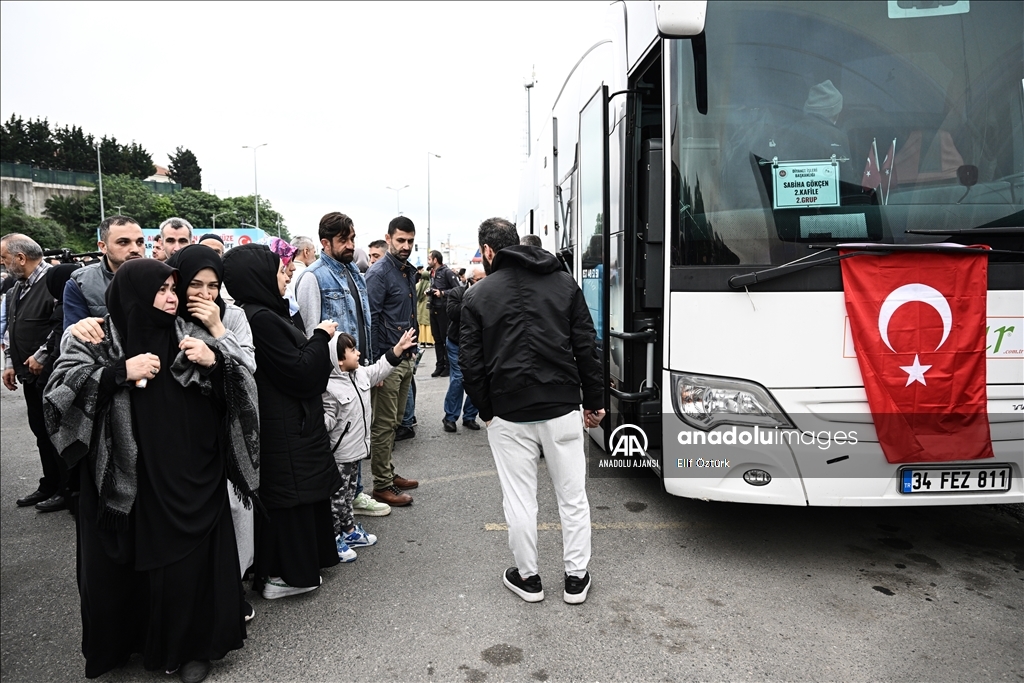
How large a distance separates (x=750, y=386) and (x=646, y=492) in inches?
75.6

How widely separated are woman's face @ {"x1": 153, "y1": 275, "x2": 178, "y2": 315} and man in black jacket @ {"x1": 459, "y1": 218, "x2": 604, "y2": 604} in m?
1.34

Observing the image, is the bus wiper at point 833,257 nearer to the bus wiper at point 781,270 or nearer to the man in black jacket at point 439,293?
the bus wiper at point 781,270

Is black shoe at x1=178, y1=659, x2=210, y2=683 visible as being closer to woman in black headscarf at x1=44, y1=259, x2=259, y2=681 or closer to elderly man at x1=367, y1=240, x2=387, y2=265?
woman in black headscarf at x1=44, y1=259, x2=259, y2=681

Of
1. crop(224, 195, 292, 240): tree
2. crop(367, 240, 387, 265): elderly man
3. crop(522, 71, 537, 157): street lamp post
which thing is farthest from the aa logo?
crop(224, 195, 292, 240): tree

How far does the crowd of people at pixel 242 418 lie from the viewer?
266cm

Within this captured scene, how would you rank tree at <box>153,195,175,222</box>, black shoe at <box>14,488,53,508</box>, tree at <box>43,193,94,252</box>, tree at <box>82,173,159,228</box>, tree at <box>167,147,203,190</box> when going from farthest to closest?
tree at <box>167,147,203,190</box> < tree at <box>153,195,175,222</box> < tree at <box>82,173,159,228</box> < tree at <box>43,193,94,252</box> < black shoe at <box>14,488,53,508</box>

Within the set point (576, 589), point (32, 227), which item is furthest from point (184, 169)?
point (576, 589)

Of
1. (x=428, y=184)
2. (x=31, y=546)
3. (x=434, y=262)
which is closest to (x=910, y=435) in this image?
(x=31, y=546)

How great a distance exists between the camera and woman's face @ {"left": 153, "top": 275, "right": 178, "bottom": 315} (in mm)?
2662

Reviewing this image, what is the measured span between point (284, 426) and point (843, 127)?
326 centimetres

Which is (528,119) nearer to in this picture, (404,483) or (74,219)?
(404,483)

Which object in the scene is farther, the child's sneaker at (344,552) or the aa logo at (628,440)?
the aa logo at (628,440)

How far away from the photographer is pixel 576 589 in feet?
11.2

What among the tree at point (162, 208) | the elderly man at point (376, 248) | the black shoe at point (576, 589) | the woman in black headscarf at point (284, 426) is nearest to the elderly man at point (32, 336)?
the woman in black headscarf at point (284, 426)
